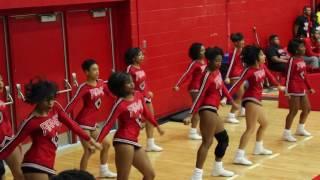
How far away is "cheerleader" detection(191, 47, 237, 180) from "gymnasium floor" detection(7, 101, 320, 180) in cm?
55

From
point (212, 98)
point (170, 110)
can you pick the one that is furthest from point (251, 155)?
point (170, 110)

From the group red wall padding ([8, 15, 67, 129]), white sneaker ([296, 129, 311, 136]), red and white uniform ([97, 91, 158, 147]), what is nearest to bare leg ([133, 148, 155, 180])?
red and white uniform ([97, 91, 158, 147])

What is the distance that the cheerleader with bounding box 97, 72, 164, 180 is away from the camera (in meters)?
5.55

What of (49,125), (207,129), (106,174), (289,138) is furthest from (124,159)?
(289,138)

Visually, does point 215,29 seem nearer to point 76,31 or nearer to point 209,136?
point 76,31

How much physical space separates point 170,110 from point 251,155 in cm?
325

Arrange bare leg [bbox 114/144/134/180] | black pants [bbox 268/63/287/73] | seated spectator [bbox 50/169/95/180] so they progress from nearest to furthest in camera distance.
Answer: seated spectator [bbox 50/169/95/180]
bare leg [bbox 114/144/134/180]
black pants [bbox 268/63/287/73]

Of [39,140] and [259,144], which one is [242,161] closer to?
[259,144]

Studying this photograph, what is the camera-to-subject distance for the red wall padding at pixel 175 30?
10227 mm

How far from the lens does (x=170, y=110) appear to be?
11.0 m

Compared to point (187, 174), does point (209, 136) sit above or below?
above

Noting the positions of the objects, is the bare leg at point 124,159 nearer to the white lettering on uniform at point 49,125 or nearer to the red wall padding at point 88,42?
the white lettering on uniform at point 49,125

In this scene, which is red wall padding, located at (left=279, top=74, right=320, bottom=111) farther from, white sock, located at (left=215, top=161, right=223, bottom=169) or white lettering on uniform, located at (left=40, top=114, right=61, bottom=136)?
white lettering on uniform, located at (left=40, top=114, right=61, bottom=136)

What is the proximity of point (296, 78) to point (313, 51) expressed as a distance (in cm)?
533
